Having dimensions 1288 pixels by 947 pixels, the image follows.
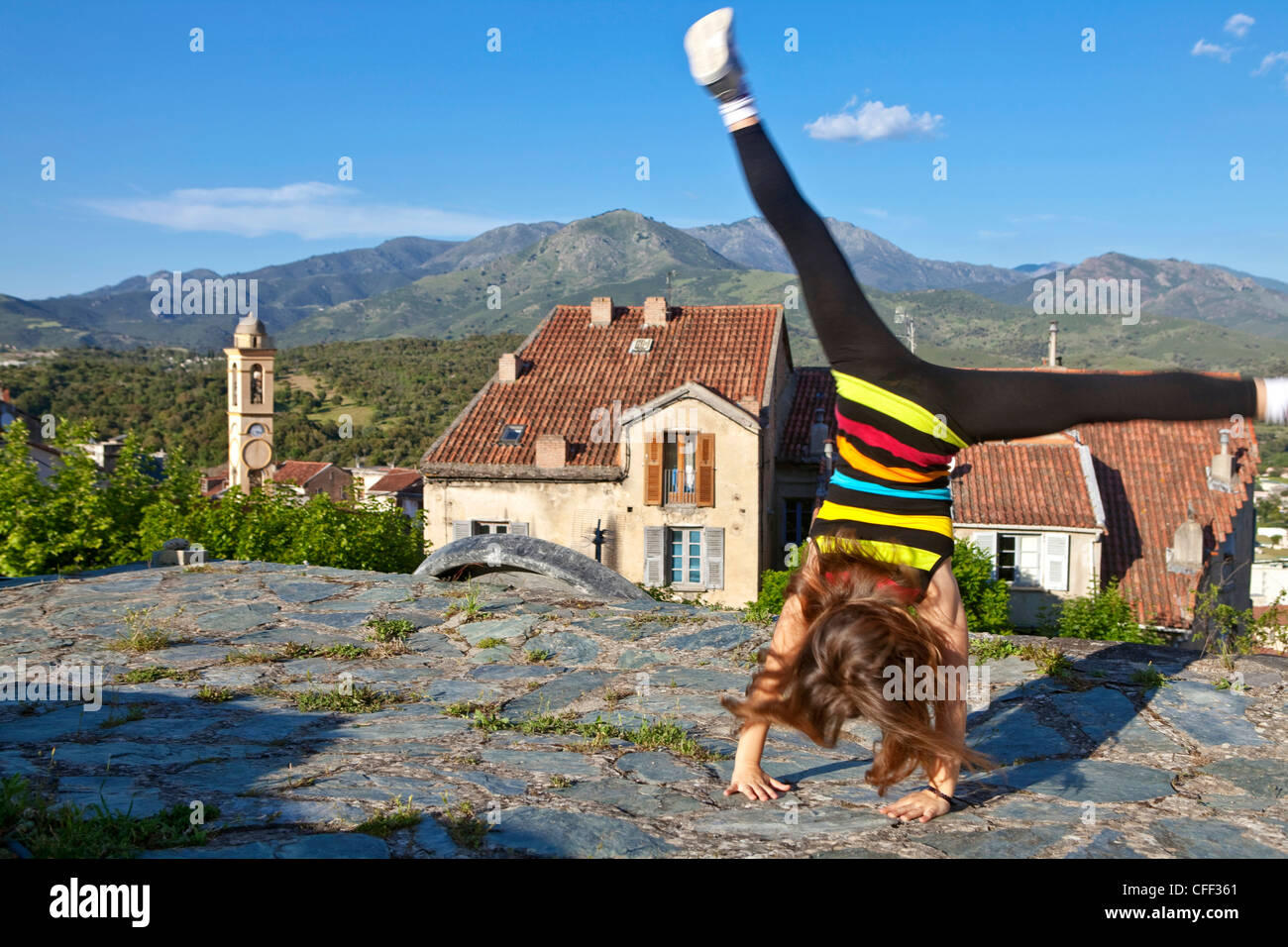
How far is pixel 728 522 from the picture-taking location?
2334 cm

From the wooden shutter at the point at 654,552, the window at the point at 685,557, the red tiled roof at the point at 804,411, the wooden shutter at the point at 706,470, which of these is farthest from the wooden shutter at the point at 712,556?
the red tiled roof at the point at 804,411

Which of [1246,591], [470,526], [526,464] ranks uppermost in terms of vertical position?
[526,464]

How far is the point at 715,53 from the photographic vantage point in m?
2.72

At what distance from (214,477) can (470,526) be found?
23.5m

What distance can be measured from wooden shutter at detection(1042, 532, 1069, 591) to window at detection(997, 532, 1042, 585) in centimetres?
11

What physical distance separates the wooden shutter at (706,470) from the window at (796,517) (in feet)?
12.3

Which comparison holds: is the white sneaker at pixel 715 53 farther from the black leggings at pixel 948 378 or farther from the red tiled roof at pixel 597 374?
the red tiled roof at pixel 597 374

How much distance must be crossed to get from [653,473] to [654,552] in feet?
6.38

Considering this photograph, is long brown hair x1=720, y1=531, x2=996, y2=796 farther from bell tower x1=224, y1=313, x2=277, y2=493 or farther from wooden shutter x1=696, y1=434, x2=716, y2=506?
wooden shutter x1=696, y1=434, x2=716, y2=506

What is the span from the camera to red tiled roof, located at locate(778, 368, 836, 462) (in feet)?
86.1
